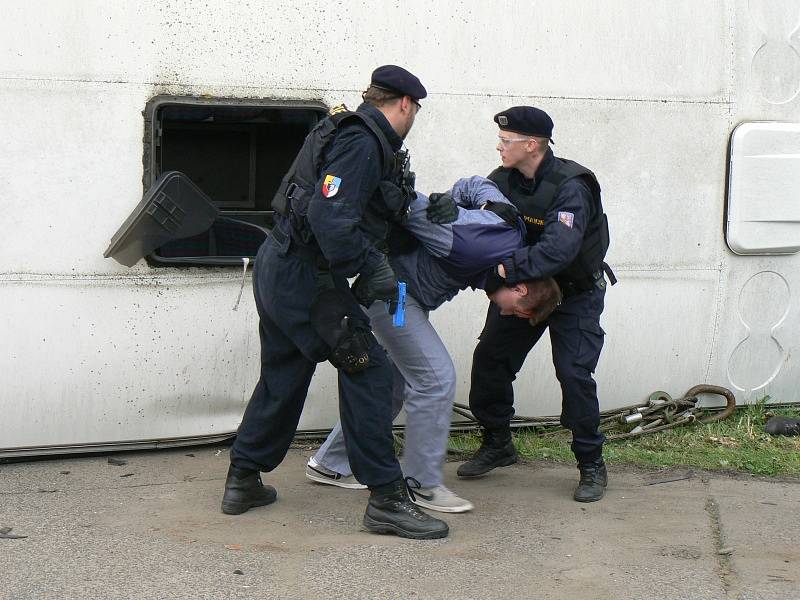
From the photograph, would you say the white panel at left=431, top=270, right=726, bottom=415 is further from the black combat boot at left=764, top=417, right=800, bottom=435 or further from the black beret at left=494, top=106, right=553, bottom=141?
the black beret at left=494, top=106, right=553, bottom=141

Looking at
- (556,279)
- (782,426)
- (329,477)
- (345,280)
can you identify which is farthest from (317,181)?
(782,426)

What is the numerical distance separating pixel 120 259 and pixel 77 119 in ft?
2.15

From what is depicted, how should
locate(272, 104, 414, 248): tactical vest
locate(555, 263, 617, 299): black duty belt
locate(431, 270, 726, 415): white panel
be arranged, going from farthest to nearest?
1. locate(431, 270, 726, 415): white panel
2. locate(555, 263, 617, 299): black duty belt
3. locate(272, 104, 414, 248): tactical vest

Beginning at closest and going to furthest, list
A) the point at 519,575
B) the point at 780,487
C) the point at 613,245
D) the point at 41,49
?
the point at 519,575 → the point at 41,49 → the point at 780,487 → the point at 613,245

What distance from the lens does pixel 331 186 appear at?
12.7 feet

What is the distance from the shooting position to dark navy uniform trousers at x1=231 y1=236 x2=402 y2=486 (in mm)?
4137

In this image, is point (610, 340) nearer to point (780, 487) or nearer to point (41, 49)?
point (780, 487)

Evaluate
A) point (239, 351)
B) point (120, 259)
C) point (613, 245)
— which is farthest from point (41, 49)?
point (613, 245)

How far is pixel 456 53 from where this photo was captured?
5270mm

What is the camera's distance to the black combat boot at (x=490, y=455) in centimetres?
509

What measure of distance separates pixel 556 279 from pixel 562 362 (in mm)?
373

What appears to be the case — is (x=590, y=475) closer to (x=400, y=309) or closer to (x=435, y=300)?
(x=435, y=300)

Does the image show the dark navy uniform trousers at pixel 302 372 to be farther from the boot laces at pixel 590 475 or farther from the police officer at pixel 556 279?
the boot laces at pixel 590 475

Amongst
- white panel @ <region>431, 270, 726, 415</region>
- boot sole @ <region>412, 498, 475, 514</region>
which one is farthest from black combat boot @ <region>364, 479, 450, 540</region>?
white panel @ <region>431, 270, 726, 415</region>
